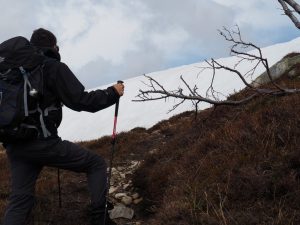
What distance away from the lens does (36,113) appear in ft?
17.5

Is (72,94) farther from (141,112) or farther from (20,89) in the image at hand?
(141,112)

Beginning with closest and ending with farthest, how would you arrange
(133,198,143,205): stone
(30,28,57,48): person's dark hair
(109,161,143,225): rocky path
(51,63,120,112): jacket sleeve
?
(51,63,120,112): jacket sleeve → (30,28,57,48): person's dark hair → (109,161,143,225): rocky path → (133,198,143,205): stone

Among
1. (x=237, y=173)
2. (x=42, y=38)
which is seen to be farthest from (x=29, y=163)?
(x=237, y=173)

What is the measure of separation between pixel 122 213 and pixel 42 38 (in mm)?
3129

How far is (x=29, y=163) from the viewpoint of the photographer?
5.67 metres

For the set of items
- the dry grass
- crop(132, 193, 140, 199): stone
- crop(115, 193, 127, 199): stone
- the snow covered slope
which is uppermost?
the snow covered slope

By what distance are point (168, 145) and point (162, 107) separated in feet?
115

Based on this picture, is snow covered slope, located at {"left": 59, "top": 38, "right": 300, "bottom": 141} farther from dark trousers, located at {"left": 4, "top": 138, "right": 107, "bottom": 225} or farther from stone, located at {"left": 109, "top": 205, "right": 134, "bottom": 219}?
dark trousers, located at {"left": 4, "top": 138, "right": 107, "bottom": 225}

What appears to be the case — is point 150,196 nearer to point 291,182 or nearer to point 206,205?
point 206,205

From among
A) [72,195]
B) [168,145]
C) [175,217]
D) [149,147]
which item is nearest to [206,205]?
[175,217]

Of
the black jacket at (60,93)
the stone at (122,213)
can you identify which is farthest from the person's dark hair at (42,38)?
the stone at (122,213)

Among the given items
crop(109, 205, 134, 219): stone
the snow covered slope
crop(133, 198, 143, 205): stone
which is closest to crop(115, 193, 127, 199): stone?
crop(133, 198, 143, 205): stone

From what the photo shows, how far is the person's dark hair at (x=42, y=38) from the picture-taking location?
5.82 meters

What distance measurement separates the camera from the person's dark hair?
582 centimetres
